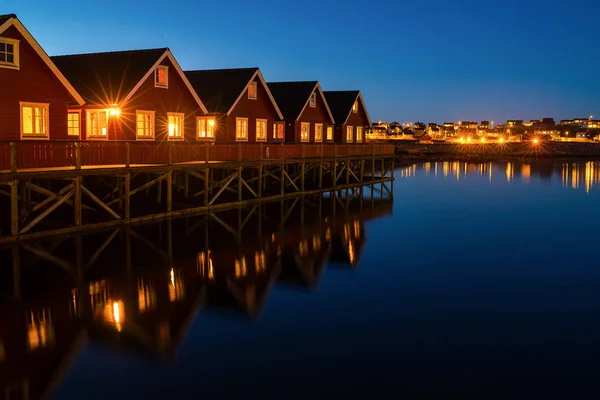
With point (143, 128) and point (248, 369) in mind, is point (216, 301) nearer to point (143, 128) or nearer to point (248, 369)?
point (248, 369)

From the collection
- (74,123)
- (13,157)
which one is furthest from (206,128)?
(13,157)

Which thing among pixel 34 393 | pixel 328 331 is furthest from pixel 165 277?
pixel 34 393

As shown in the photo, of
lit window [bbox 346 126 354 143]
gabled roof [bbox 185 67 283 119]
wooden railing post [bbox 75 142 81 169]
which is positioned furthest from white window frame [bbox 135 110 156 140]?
lit window [bbox 346 126 354 143]

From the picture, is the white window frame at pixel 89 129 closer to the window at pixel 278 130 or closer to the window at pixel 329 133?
the window at pixel 278 130

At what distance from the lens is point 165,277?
58.3 ft

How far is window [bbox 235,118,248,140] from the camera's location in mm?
37684

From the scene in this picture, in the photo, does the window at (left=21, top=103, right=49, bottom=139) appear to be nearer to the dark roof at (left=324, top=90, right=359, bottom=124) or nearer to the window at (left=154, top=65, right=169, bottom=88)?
the window at (left=154, top=65, right=169, bottom=88)

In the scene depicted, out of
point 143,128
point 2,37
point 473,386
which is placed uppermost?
point 2,37

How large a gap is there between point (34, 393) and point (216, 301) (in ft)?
19.9

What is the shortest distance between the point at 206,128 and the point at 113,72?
634 cm

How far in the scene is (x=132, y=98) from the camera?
94.8ft

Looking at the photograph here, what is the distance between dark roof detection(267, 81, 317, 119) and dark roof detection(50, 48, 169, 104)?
15378 mm

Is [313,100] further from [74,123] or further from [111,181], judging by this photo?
[74,123]

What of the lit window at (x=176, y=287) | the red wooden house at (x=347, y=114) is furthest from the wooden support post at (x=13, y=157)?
the red wooden house at (x=347, y=114)
